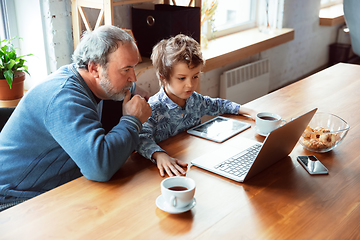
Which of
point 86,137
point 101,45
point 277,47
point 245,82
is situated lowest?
point 245,82

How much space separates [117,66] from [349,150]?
929 mm

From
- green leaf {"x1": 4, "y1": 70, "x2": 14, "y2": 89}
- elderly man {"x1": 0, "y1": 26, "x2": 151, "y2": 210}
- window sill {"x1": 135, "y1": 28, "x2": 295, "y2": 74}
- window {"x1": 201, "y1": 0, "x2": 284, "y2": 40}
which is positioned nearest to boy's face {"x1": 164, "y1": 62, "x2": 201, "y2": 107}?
elderly man {"x1": 0, "y1": 26, "x2": 151, "y2": 210}

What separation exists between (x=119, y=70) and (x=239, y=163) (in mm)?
552

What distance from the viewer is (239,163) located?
1284mm

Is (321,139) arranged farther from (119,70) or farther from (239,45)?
(239,45)

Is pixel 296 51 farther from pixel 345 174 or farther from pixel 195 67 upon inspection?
pixel 345 174

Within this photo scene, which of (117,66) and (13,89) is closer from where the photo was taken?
(117,66)

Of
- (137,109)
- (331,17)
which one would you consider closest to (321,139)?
(137,109)

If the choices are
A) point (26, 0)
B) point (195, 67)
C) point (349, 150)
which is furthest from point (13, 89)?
point (349, 150)

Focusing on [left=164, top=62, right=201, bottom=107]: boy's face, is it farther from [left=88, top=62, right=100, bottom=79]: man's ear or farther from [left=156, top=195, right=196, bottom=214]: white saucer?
[left=156, top=195, right=196, bottom=214]: white saucer

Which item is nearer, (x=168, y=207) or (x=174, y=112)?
(x=168, y=207)

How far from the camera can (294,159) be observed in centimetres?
134

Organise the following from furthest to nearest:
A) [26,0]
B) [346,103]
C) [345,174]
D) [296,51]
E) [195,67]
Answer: [296,51]
[26,0]
[346,103]
[195,67]
[345,174]

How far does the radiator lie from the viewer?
3.53 m
